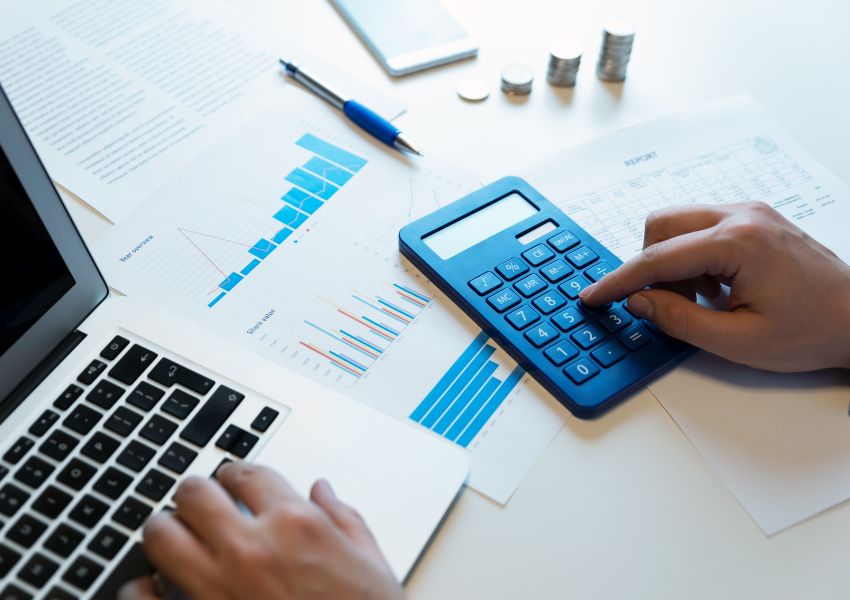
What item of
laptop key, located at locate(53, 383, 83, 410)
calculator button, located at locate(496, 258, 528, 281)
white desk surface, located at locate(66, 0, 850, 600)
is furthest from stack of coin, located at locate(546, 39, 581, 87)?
laptop key, located at locate(53, 383, 83, 410)

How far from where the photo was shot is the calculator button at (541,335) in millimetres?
617

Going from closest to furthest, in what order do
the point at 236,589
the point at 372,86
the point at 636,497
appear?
the point at 236,589 < the point at 636,497 < the point at 372,86

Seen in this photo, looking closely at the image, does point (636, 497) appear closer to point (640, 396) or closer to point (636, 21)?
point (640, 396)

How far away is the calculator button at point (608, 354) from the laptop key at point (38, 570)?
395mm

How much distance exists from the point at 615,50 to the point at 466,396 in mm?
465

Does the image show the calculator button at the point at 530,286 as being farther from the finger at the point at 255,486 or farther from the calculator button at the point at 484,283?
the finger at the point at 255,486

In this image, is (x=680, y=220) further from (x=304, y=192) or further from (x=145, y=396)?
(x=145, y=396)

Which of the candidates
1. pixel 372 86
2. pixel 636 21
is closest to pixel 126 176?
pixel 372 86

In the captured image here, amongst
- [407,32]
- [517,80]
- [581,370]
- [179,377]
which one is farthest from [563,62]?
[179,377]

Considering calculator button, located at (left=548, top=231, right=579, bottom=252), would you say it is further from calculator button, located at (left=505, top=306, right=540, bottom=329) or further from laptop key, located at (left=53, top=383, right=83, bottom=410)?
laptop key, located at (left=53, top=383, right=83, bottom=410)

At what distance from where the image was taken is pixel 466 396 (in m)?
0.60

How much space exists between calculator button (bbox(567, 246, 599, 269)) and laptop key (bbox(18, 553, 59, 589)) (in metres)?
0.44

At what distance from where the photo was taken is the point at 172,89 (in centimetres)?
84

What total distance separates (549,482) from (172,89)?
0.57 m
